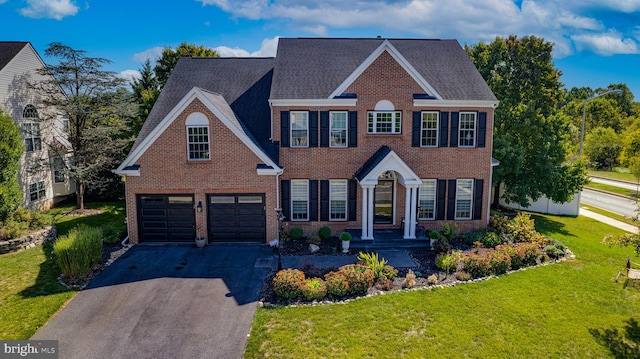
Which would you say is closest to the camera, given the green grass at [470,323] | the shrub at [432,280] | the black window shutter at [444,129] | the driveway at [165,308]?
the green grass at [470,323]

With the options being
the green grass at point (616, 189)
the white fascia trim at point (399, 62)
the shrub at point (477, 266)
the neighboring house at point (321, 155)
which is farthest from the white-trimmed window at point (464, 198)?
the green grass at point (616, 189)

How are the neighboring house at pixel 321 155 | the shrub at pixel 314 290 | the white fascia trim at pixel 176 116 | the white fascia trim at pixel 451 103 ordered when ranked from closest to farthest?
the shrub at pixel 314 290
the white fascia trim at pixel 176 116
the neighboring house at pixel 321 155
the white fascia trim at pixel 451 103

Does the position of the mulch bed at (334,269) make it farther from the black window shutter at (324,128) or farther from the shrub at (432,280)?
the black window shutter at (324,128)

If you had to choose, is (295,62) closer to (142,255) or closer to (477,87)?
(477,87)

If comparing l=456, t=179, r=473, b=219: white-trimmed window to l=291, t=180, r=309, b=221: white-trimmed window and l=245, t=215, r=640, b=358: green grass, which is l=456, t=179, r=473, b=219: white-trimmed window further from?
l=291, t=180, r=309, b=221: white-trimmed window

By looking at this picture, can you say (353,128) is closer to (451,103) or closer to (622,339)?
(451,103)

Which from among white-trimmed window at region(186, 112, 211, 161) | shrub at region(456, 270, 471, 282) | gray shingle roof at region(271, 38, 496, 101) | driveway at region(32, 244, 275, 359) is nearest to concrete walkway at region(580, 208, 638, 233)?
gray shingle roof at region(271, 38, 496, 101)

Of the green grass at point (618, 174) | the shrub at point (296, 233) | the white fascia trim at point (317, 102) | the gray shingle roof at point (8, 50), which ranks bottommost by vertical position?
the shrub at point (296, 233)

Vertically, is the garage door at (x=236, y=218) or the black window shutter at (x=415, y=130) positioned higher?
the black window shutter at (x=415, y=130)

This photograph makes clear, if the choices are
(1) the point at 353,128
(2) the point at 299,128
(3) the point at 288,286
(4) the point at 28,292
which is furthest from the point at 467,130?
(4) the point at 28,292
